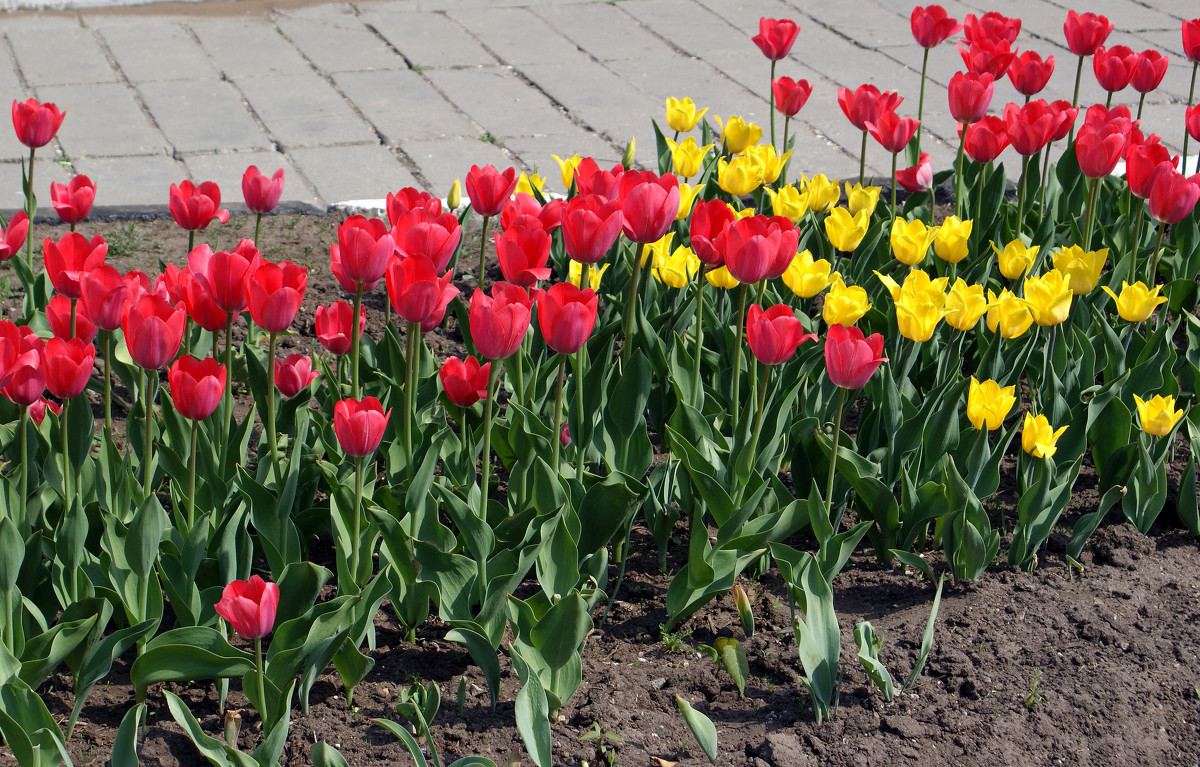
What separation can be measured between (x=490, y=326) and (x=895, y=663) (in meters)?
0.95

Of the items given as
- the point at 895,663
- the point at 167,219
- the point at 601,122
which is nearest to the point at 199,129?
the point at 167,219

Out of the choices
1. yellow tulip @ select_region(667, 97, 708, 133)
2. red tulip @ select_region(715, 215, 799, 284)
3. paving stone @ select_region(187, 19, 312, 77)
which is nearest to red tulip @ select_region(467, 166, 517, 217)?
red tulip @ select_region(715, 215, 799, 284)

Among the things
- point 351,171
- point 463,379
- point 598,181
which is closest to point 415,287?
point 463,379

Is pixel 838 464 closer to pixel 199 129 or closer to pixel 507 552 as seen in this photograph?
pixel 507 552

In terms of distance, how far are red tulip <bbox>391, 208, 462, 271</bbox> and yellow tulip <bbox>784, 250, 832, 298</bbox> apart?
2.72ft

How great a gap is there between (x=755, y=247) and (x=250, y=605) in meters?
0.96

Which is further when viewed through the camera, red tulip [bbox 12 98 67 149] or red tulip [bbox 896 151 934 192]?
red tulip [bbox 896 151 934 192]

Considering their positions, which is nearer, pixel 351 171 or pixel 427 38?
pixel 351 171

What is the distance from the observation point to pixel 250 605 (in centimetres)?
163

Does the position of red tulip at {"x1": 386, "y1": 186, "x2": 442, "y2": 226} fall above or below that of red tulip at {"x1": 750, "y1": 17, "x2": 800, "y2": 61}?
below

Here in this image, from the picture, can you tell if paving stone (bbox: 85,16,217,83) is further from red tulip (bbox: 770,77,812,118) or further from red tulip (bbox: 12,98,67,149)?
red tulip (bbox: 770,77,812,118)

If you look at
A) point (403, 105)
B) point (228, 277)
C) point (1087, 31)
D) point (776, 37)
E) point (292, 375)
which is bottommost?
point (403, 105)

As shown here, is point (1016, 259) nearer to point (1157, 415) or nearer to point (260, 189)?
point (1157, 415)

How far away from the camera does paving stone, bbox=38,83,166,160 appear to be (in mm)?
4691
